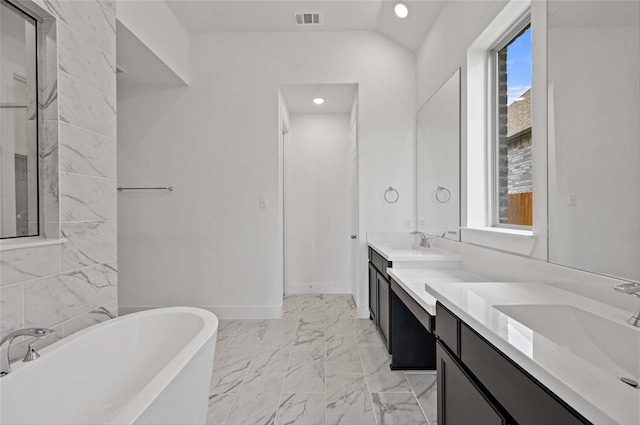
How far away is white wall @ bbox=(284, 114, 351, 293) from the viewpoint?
4.29m

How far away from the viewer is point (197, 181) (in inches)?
129

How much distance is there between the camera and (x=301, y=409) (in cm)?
183

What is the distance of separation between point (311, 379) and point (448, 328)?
1.31 m

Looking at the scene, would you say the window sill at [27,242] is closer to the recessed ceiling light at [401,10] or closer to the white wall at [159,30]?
the white wall at [159,30]

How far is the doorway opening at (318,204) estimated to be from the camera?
428 centimetres

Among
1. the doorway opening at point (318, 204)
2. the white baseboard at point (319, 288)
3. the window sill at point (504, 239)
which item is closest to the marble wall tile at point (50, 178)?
the window sill at point (504, 239)

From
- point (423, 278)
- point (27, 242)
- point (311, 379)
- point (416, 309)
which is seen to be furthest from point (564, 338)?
point (27, 242)

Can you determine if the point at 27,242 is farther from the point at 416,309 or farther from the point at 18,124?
the point at 416,309

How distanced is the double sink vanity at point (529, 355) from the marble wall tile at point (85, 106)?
1.89 metres

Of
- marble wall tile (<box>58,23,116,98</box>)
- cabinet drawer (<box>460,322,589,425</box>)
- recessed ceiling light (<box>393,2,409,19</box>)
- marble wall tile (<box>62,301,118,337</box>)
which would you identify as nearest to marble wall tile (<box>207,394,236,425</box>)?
marble wall tile (<box>62,301,118,337</box>)

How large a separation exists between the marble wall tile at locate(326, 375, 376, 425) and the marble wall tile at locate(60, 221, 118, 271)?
5.05ft

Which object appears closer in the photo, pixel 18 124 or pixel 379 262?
pixel 18 124

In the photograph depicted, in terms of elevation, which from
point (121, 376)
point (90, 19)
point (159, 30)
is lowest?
point (121, 376)

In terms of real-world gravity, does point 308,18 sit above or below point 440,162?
above
